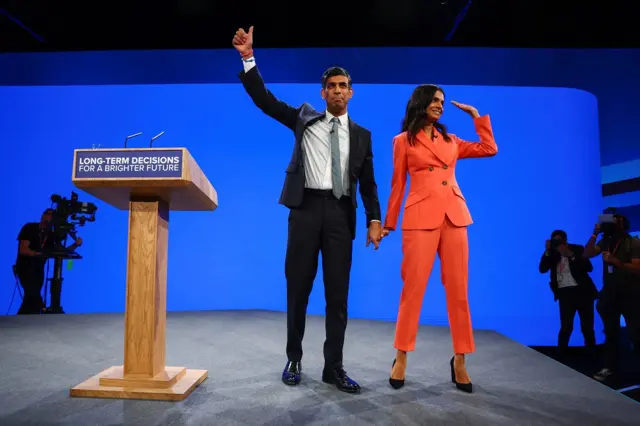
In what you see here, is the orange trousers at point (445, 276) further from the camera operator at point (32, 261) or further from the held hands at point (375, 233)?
the camera operator at point (32, 261)

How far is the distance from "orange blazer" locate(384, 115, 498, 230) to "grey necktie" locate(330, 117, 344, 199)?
0.90 ft

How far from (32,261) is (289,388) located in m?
4.08

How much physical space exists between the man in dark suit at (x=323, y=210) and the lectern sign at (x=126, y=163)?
571 mm

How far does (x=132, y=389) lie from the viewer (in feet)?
5.91

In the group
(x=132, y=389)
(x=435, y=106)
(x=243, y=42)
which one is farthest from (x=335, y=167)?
(x=132, y=389)

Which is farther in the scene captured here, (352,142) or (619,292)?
(619,292)

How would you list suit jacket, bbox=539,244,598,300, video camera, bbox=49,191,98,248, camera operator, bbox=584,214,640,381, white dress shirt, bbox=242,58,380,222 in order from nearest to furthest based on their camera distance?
white dress shirt, bbox=242,58,380,222, camera operator, bbox=584,214,640,381, suit jacket, bbox=539,244,598,300, video camera, bbox=49,191,98,248

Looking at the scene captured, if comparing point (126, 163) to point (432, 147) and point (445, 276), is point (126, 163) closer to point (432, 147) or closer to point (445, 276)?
point (432, 147)

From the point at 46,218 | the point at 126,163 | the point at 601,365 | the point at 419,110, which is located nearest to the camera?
the point at 126,163

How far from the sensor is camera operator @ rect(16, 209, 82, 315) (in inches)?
190

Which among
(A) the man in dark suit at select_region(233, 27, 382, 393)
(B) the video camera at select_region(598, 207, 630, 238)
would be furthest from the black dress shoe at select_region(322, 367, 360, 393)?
(B) the video camera at select_region(598, 207, 630, 238)

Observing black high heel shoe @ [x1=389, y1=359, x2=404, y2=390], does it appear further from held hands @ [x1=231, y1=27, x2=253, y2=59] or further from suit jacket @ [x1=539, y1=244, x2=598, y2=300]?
suit jacket @ [x1=539, y1=244, x2=598, y2=300]

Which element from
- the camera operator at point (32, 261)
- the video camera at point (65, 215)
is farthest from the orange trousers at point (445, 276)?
the camera operator at point (32, 261)

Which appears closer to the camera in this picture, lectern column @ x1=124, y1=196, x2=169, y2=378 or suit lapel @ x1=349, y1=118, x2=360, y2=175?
lectern column @ x1=124, y1=196, x2=169, y2=378
